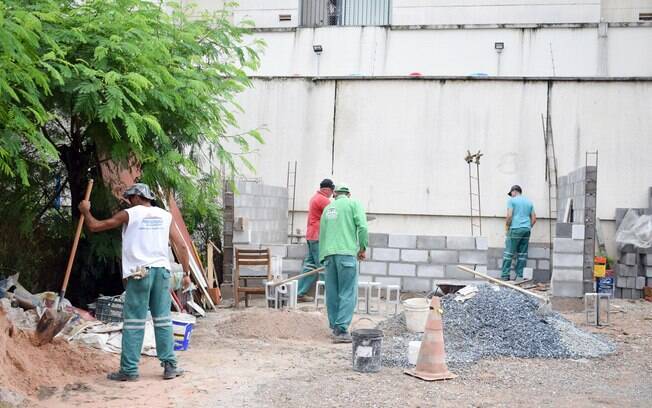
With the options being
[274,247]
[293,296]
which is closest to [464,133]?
[274,247]

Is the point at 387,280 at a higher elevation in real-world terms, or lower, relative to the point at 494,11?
lower

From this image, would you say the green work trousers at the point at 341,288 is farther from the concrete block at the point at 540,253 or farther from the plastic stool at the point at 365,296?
the concrete block at the point at 540,253

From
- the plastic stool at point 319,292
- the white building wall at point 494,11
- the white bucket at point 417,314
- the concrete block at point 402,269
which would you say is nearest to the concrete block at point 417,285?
the concrete block at point 402,269

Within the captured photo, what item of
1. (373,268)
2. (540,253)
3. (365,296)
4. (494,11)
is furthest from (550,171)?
(365,296)

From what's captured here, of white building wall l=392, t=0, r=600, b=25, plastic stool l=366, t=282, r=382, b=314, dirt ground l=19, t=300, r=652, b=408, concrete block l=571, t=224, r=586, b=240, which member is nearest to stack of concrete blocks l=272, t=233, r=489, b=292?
plastic stool l=366, t=282, r=382, b=314

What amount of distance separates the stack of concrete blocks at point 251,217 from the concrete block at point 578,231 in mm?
4933

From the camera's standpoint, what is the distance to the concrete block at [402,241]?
37.8ft

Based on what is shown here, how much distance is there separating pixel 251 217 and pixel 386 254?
249cm

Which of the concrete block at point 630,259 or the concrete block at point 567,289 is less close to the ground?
the concrete block at point 630,259

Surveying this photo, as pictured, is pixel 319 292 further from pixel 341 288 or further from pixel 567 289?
pixel 567 289

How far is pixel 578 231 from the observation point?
34.7 feet

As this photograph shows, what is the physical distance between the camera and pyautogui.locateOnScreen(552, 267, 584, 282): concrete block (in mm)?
10508

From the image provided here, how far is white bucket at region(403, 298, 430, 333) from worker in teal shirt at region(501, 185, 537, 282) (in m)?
4.98

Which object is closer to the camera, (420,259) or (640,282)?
(420,259)
